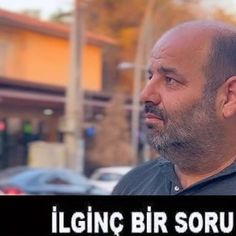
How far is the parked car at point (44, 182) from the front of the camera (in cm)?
1233

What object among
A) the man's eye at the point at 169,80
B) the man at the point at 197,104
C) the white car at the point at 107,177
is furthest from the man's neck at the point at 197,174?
the white car at the point at 107,177

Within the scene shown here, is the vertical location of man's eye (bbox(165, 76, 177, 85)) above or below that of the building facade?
below

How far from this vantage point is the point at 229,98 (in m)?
1.88

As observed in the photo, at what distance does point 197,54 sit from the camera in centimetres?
187

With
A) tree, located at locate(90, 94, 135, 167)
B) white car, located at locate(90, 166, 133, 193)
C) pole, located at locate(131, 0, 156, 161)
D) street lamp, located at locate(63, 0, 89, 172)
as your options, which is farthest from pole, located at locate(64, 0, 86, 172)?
tree, located at locate(90, 94, 135, 167)

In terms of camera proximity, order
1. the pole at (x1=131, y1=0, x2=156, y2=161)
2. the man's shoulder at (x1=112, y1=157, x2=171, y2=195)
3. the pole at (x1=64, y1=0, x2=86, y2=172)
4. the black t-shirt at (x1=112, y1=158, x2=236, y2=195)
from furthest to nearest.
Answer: the pole at (x1=131, y1=0, x2=156, y2=161) < the pole at (x1=64, y1=0, x2=86, y2=172) < the man's shoulder at (x1=112, y1=157, x2=171, y2=195) < the black t-shirt at (x1=112, y1=158, x2=236, y2=195)

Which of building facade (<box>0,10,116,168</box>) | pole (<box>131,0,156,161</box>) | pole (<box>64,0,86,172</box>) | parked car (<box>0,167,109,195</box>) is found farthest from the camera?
building facade (<box>0,10,116,168</box>)

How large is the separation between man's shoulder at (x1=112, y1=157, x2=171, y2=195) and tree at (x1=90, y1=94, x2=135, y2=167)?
24.1 meters

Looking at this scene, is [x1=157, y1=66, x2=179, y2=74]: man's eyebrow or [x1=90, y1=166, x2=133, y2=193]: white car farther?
[x1=90, y1=166, x2=133, y2=193]: white car

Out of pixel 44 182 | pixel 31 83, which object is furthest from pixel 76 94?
pixel 31 83

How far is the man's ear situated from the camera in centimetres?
187

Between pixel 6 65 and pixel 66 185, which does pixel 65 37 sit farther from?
pixel 66 185

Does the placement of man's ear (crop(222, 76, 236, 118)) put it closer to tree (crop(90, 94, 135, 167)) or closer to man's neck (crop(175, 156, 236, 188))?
man's neck (crop(175, 156, 236, 188))

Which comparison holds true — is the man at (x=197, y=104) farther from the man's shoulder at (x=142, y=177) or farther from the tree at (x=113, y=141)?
the tree at (x=113, y=141)
